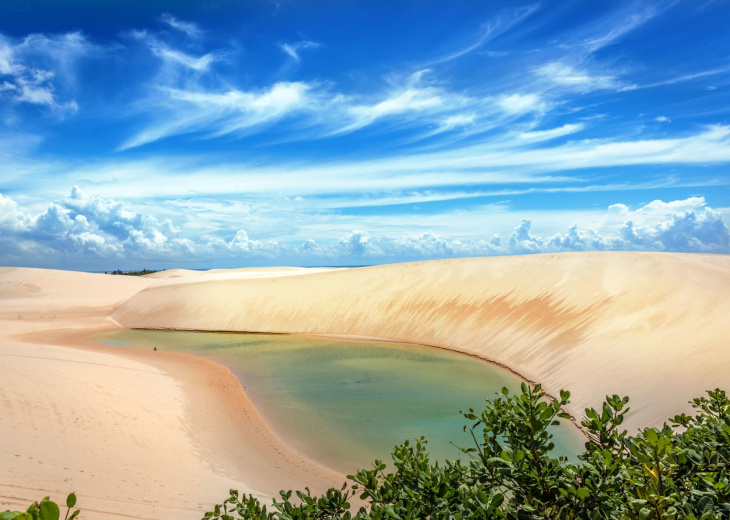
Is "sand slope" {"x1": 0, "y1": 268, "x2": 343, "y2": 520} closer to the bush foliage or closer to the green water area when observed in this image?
the green water area

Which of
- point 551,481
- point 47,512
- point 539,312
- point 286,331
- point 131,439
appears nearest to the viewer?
point 47,512

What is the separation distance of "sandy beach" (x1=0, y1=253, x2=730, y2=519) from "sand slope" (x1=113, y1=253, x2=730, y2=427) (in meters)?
0.07

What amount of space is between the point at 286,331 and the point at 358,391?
13.3 m

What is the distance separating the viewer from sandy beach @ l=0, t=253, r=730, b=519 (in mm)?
7602

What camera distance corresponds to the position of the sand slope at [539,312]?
11.8m

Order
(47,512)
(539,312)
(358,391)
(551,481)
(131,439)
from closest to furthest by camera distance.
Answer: (47,512) → (551,481) → (131,439) → (358,391) → (539,312)

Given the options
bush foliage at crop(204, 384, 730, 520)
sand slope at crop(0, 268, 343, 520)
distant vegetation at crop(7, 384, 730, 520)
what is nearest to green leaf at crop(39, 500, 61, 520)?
bush foliage at crop(204, 384, 730, 520)

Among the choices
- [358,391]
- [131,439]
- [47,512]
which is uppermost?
[358,391]

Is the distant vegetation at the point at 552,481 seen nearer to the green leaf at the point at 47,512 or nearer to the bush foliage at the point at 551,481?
the bush foliage at the point at 551,481

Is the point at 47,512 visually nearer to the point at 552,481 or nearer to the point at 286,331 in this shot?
the point at 552,481

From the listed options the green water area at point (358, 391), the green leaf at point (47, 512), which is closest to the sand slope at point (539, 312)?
the green water area at point (358, 391)

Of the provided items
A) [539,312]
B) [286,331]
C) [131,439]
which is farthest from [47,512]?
[286,331]

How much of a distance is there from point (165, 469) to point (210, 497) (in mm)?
1317

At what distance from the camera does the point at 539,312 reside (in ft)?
63.4
